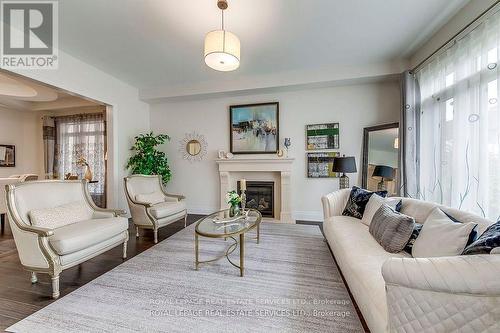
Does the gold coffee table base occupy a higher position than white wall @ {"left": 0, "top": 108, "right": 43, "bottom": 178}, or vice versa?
white wall @ {"left": 0, "top": 108, "right": 43, "bottom": 178}

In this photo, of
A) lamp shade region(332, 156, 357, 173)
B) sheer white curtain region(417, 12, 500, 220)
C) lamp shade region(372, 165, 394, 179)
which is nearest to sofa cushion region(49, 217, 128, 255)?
lamp shade region(332, 156, 357, 173)

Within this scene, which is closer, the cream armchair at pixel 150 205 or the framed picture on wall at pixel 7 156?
the cream armchair at pixel 150 205

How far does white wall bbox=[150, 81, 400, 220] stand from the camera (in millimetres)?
4070

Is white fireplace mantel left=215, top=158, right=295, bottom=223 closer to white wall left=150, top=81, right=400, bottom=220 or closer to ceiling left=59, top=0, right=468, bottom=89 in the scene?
white wall left=150, top=81, right=400, bottom=220

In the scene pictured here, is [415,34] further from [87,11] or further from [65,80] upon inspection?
[65,80]

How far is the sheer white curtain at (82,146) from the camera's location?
5.38m

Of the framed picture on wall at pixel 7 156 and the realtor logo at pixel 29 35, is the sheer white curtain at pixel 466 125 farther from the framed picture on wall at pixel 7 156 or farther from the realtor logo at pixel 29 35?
the framed picture on wall at pixel 7 156

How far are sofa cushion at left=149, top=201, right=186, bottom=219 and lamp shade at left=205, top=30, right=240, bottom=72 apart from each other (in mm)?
2240

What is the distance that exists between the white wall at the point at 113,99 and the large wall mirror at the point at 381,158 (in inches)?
190

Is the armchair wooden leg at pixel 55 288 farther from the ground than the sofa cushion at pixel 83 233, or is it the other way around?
the sofa cushion at pixel 83 233

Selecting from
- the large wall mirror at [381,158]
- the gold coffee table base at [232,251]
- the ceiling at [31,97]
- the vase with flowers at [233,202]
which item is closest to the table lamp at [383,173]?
the large wall mirror at [381,158]

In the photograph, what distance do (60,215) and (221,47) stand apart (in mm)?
2490

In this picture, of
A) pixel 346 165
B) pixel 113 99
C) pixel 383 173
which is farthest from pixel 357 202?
pixel 113 99

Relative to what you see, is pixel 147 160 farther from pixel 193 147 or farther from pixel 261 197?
pixel 261 197
